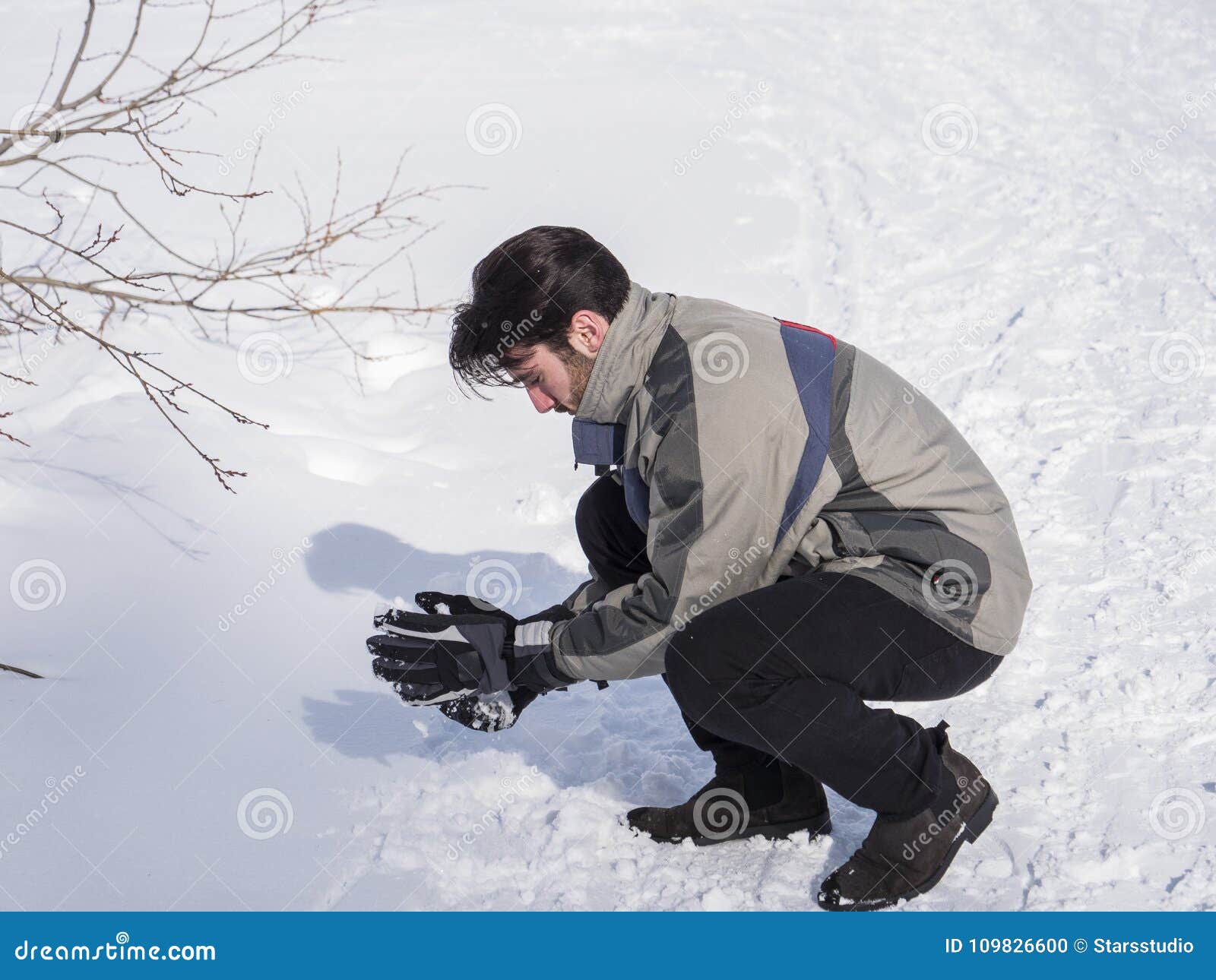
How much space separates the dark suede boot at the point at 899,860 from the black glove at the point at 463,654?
67 centimetres

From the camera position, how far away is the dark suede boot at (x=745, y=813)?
2.35 m

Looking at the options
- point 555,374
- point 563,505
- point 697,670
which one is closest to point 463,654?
point 697,670

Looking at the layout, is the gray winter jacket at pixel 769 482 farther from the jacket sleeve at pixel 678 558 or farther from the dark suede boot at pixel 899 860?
the dark suede boot at pixel 899 860

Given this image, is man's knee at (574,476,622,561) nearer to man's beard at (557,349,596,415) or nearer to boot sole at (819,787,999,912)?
man's beard at (557,349,596,415)

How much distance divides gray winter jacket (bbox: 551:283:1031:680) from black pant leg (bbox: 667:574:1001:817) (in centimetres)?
4

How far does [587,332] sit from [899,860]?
1182 millimetres

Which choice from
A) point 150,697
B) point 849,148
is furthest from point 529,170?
point 150,697

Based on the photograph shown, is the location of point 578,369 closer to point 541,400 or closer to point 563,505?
point 541,400

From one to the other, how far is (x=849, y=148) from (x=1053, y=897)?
18.5 feet

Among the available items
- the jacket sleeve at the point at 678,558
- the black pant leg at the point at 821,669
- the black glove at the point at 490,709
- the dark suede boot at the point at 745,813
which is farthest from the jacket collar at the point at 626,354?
the dark suede boot at the point at 745,813

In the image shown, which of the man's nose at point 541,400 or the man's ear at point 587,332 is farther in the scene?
the man's nose at point 541,400

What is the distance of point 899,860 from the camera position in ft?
7.05

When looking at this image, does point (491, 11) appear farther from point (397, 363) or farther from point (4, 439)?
point (4, 439)

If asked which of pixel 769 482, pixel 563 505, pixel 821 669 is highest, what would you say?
pixel 769 482
